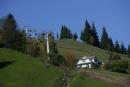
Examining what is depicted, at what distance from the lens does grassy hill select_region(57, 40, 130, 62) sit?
173 metres

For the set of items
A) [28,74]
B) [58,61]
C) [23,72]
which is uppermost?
[58,61]

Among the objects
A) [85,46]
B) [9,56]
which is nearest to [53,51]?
[9,56]

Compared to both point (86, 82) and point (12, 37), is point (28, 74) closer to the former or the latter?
point (86, 82)

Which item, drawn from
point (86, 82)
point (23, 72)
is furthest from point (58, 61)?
point (86, 82)

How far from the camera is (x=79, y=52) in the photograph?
176125 mm

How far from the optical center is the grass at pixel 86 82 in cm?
7163

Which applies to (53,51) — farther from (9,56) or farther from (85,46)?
(85,46)

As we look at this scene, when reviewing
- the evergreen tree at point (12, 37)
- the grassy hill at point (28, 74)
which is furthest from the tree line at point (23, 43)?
the grassy hill at point (28, 74)

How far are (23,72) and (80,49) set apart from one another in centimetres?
10717

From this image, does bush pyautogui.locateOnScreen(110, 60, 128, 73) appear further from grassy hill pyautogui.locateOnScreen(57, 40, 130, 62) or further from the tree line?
grassy hill pyautogui.locateOnScreen(57, 40, 130, 62)

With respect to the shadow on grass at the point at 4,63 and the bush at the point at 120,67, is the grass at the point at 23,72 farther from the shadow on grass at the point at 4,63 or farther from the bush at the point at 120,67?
the bush at the point at 120,67

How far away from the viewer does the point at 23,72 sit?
258 ft

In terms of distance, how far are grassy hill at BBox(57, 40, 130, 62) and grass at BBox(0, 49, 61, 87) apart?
78931 mm

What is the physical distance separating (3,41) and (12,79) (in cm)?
4204
